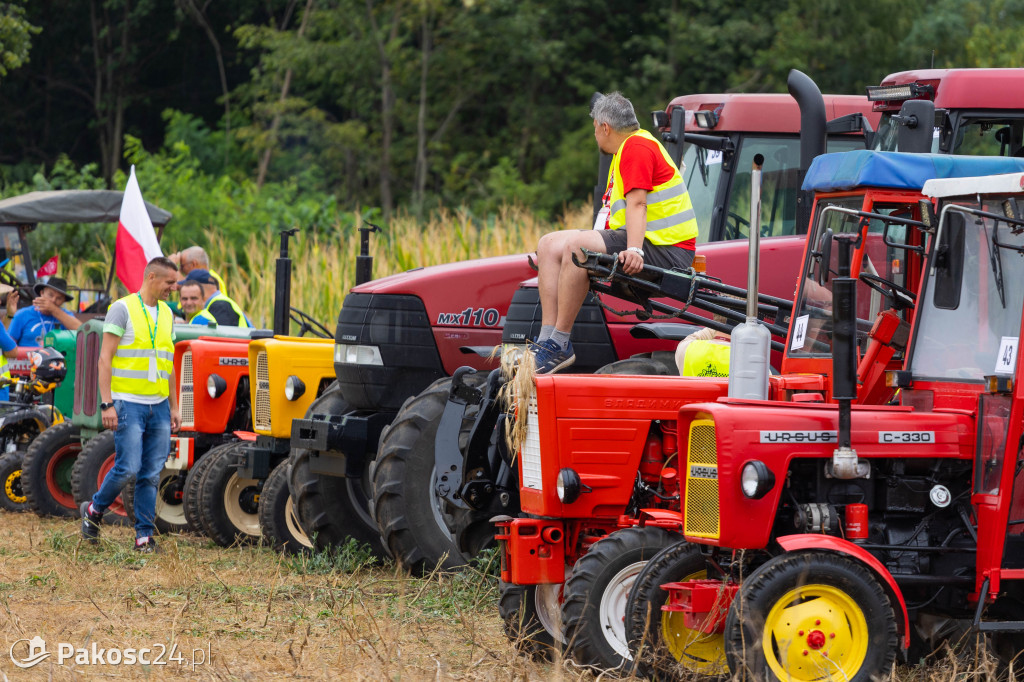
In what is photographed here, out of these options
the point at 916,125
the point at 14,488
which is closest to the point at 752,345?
the point at 916,125

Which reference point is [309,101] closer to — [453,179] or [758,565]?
[453,179]

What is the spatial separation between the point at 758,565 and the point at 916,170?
2010mm

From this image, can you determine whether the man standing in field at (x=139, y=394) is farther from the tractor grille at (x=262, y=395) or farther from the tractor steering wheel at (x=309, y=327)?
the tractor steering wheel at (x=309, y=327)

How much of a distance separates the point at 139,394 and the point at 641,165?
441 centimetres

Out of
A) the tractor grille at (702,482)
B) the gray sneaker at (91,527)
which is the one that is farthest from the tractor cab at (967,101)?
the gray sneaker at (91,527)

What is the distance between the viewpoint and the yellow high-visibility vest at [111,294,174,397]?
9.79 metres

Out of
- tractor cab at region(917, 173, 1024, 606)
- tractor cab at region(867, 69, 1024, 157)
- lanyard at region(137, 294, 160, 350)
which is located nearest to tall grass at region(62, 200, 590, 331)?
lanyard at region(137, 294, 160, 350)

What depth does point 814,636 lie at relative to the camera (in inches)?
207

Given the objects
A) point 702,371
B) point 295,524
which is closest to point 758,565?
point 702,371

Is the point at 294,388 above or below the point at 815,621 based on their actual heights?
above

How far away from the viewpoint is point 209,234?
837 inches

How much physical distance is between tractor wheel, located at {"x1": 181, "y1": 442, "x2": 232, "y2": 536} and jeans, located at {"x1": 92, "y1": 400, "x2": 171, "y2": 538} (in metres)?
0.53

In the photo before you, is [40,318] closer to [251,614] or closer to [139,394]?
[139,394]

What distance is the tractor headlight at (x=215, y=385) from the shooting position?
1078 centimetres
